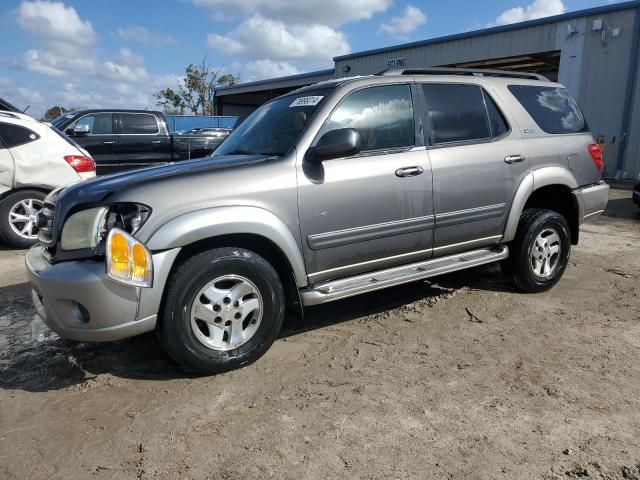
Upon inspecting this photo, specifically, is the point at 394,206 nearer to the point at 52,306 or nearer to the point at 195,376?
the point at 195,376

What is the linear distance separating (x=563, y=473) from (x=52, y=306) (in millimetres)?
2766

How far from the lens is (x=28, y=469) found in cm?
235

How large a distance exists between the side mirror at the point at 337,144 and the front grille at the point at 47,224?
1.71 metres

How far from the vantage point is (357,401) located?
9.46ft

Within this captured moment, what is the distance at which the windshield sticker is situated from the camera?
12.1 feet

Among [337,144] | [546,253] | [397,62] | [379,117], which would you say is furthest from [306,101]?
[397,62]

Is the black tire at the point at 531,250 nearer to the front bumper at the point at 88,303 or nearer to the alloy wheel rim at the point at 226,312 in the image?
the alloy wheel rim at the point at 226,312

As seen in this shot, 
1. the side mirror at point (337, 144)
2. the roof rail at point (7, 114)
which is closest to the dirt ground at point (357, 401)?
the side mirror at point (337, 144)

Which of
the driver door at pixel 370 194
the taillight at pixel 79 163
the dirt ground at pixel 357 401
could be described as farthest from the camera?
the taillight at pixel 79 163

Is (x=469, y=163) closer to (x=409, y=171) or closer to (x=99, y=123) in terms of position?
(x=409, y=171)

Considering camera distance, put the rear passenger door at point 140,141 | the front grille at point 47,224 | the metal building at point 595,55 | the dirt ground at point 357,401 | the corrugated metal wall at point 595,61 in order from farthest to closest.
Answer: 1. the corrugated metal wall at point 595,61
2. the metal building at point 595,55
3. the rear passenger door at point 140,141
4. the front grille at point 47,224
5. the dirt ground at point 357,401

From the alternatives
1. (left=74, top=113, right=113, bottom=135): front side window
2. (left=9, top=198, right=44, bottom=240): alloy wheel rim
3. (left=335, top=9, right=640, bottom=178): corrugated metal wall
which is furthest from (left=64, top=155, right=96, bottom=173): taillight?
(left=335, top=9, right=640, bottom=178): corrugated metal wall

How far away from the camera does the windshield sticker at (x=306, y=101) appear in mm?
3699

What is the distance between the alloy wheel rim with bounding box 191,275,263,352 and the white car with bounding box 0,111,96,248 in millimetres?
4526
